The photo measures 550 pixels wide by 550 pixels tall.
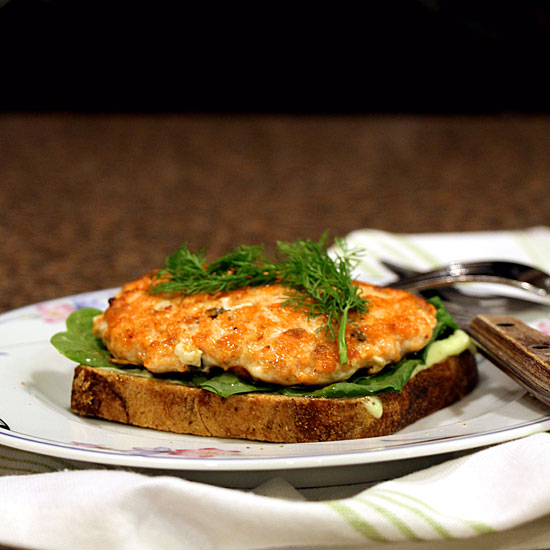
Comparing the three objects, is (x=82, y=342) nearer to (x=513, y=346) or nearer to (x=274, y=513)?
(x=274, y=513)

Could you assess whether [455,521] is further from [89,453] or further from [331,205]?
[331,205]

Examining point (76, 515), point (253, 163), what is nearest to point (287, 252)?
point (76, 515)

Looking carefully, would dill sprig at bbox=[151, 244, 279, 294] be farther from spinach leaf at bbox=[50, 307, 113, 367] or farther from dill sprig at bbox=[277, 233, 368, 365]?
spinach leaf at bbox=[50, 307, 113, 367]

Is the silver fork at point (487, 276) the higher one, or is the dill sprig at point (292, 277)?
the dill sprig at point (292, 277)

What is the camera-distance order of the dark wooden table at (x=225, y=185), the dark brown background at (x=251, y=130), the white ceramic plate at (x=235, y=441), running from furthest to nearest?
the dark brown background at (x=251, y=130) < the dark wooden table at (x=225, y=185) < the white ceramic plate at (x=235, y=441)

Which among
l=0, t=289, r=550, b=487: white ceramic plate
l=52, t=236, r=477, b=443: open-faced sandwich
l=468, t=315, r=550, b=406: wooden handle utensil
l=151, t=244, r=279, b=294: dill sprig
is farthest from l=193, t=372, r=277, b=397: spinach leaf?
l=468, t=315, r=550, b=406: wooden handle utensil

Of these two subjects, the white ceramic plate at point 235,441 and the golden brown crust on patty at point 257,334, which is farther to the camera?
the golden brown crust on patty at point 257,334

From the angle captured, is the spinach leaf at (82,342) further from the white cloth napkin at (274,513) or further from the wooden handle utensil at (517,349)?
the wooden handle utensil at (517,349)

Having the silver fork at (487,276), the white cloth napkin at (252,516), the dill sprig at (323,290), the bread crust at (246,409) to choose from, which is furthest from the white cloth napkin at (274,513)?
the silver fork at (487,276)
